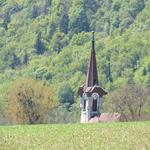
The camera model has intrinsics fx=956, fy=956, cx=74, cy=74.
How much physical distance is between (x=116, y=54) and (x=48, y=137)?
6351 inches

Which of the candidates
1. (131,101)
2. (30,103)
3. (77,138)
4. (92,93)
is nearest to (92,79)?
(92,93)

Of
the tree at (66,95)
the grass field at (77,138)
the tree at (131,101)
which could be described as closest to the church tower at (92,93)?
the tree at (131,101)

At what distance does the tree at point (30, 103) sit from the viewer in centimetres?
7756

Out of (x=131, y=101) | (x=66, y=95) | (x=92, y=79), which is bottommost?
(x=66, y=95)

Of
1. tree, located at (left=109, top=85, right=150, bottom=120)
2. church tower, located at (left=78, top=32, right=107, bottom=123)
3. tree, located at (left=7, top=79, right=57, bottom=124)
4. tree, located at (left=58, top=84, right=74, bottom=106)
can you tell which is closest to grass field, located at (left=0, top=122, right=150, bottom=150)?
tree, located at (left=7, top=79, right=57, bottom=124)

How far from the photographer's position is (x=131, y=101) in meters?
86.6

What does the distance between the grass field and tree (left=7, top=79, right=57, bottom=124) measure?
3572 centimetres

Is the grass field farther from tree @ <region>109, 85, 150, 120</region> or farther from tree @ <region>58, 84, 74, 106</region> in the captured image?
tree @ <region>58, 84, 74, 106</region>

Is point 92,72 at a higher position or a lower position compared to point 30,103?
higher

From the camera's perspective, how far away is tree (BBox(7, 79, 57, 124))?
77.6m

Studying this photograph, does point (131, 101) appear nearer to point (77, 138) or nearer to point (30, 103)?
point (30, 103)

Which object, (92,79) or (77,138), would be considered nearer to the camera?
(77,138)

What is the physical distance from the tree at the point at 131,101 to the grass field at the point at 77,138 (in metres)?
42.4

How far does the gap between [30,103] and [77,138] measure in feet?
148
